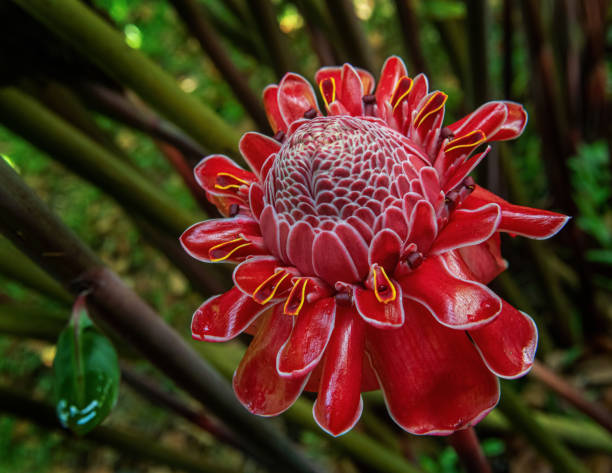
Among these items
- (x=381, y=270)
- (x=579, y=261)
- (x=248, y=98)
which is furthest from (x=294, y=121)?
(x=579, y=261)

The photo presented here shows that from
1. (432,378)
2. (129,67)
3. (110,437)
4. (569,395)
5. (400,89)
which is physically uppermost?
(129,67)

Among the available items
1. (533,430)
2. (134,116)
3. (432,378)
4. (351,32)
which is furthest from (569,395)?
(134,116)

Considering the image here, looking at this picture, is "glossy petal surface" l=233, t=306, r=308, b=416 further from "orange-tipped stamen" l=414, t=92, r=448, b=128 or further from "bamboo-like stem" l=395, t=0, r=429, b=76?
"bamboo-like stem" l=395, t=0, r=429, b=76

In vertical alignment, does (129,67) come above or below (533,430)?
above

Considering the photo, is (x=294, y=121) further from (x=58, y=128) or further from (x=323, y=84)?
(x=58, y=128)

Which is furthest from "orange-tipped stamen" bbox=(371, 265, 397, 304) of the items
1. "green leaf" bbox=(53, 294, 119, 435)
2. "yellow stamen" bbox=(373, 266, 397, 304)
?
"green leaf" bbox=(53, 294, 119, 435)

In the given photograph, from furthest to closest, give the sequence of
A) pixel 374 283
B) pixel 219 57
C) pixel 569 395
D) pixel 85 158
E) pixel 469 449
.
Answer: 1. pixel 219 57
2. pixel 569 395
3. pixel 85 158
4. pixel 469 449
5. pixel 374 283

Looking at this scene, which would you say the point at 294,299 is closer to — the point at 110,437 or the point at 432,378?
the point at 432,378
